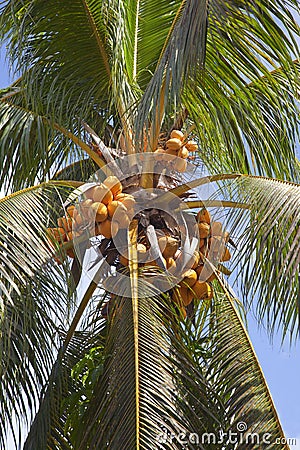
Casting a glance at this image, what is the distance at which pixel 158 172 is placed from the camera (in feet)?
19.0

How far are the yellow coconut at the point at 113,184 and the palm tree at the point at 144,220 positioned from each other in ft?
0.06

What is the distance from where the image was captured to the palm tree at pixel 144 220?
4.79 metres

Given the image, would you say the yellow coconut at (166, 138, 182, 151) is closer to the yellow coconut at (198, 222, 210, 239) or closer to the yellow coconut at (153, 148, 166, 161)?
the yellow coconut at (153, 148, 166, 161)

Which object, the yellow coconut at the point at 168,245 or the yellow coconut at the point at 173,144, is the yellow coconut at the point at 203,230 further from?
the yellow coconut at the point at 173,144

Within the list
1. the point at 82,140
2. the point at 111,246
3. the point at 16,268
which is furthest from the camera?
the point at 82,140

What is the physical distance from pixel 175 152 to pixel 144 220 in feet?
2.00

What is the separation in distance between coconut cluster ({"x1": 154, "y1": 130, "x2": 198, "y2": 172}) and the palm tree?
23 millimetres

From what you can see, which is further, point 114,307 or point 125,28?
point 125,28

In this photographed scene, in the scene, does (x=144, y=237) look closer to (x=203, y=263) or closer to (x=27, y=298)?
(x=203, y=263)

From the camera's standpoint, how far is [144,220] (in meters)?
5.59

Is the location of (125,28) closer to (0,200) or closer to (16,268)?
(0,200)

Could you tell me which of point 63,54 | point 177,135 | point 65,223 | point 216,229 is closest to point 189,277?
point 216,229

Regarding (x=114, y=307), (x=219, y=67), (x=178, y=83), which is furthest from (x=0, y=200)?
(x=219, y=67)

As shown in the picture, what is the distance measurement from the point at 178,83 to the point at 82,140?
4.28 feet
